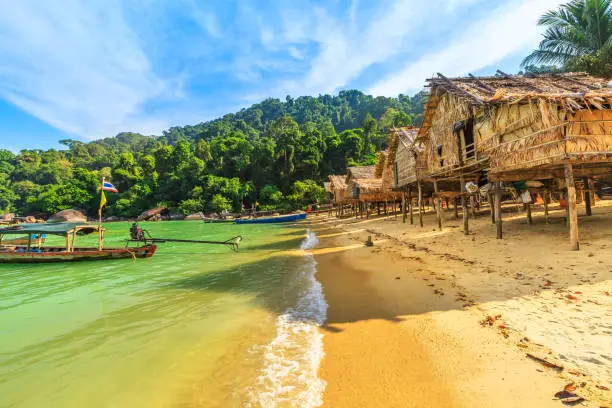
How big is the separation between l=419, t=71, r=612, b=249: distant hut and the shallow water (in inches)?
330

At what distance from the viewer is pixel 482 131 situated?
12.5m

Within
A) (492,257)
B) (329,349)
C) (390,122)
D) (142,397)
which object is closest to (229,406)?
(142,397)

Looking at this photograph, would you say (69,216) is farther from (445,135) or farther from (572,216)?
(572,216)

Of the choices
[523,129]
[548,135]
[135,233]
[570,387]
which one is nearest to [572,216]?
[548,135]

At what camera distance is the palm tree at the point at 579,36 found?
19016 mm

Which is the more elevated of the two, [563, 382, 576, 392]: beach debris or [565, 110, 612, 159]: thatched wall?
[565, 110, 612, 159]: thatched wall

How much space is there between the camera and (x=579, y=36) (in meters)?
20.1

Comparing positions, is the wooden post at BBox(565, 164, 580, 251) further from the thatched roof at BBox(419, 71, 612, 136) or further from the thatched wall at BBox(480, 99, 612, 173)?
the thatched roof at BBox(419, 71, 612, 136)

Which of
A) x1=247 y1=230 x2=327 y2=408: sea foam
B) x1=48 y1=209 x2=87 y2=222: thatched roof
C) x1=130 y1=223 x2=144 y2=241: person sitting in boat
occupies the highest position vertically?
x1=48 y1=209 x2=87 y2=222: thatched roof

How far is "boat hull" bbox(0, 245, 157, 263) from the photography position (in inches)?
607

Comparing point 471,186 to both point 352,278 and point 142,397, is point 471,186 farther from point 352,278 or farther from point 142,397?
point 142,397

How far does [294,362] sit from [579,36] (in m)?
28.4

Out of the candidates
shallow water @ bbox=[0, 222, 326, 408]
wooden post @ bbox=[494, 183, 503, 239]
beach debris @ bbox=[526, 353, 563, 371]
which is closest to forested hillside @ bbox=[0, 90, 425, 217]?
wooden post @ bbox=[494, 183, 503, 239]

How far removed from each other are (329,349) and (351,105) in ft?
509
